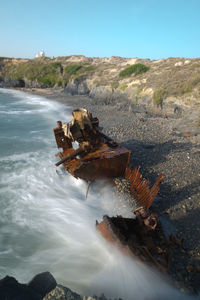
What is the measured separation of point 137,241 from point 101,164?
10.1 ft

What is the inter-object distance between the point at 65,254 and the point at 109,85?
29635 millimetres

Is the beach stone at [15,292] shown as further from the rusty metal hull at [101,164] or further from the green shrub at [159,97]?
the green shrub at [159,97]

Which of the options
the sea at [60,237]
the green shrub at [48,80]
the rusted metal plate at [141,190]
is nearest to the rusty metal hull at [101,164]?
the rusted metal plate at [141,190]

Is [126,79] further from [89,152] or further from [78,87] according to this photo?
[89,152]

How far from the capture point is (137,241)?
4.80 metres

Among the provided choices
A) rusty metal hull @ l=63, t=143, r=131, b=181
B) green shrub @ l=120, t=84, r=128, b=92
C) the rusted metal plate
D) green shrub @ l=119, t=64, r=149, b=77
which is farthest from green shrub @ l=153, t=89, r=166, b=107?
the rusted metal plate

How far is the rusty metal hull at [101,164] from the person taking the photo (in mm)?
7121

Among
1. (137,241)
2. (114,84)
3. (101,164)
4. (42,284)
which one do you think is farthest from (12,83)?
(42,284)

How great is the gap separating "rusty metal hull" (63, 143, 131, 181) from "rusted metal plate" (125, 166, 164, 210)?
60 cm

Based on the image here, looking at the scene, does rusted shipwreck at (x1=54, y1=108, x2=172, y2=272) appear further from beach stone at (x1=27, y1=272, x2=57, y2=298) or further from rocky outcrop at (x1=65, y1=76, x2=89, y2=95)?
rocky outcrop at (x1=65, y1=76, x2=89, y2=95)

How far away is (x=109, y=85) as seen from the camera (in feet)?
105

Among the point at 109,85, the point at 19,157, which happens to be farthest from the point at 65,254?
the point at 109,85

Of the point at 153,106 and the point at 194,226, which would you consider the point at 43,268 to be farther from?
the point at 153,106

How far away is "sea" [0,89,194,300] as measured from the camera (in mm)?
4508
